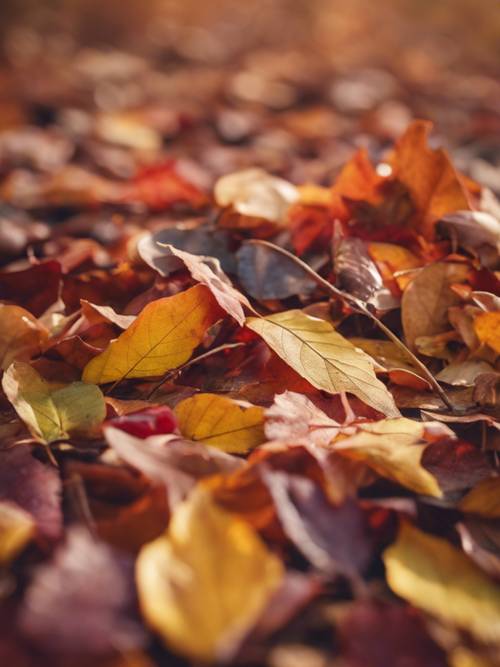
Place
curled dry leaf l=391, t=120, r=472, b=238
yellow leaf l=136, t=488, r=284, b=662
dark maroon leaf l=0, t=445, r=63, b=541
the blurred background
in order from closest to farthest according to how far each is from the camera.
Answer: yellow leaf l=136, t=488, r=284, b=662 → dark maroon leaf l=0, t=445, r=63, b=541 → curled dry leaf l=391, t=120, r=472, b=238 → the blurred background

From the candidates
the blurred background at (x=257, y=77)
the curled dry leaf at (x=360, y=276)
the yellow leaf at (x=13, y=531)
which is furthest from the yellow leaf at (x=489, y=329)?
the blurred background at (x=257, y=77)

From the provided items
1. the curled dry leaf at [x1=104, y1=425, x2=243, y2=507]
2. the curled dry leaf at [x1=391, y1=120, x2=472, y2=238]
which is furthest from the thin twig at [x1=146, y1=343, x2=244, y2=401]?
the curled dry leaf at [x1=391, y1=120, x2=472, y2=238]

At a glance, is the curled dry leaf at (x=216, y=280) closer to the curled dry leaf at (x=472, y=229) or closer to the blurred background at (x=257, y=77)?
the curled dry leaf at (x=472, y=229)

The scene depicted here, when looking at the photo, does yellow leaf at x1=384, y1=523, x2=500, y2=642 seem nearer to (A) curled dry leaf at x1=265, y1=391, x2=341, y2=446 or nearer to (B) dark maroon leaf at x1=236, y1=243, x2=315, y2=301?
(A) curled dry leaf at x1=265, y1=391, x2=341, y2=446

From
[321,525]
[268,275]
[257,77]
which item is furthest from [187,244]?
[257,77]

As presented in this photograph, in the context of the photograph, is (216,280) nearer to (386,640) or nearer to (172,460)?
(172,460)

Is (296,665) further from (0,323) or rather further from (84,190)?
(84,190)
